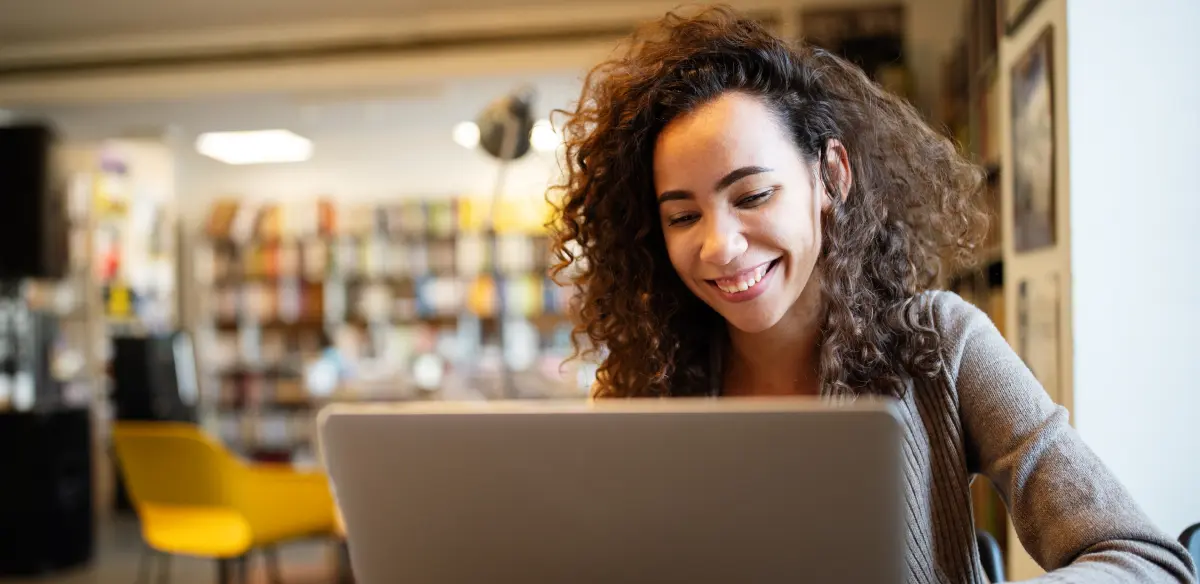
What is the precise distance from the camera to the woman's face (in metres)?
1.06

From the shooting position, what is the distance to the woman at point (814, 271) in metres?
1.00

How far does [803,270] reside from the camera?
1.12m

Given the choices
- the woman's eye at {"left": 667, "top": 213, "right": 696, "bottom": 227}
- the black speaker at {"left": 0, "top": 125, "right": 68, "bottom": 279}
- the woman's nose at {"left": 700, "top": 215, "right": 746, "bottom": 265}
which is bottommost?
the woman's nose at {"left": 700, "top": 215, "right": 746, "bottom": 265}

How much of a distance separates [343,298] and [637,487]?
7041 millimetres

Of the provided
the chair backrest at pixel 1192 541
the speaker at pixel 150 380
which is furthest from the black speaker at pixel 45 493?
the chair backrest at pixel 1192 541

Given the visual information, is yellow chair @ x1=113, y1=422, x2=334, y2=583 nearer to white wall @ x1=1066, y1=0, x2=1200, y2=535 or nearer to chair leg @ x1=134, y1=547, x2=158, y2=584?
chair leg @ x1=134, y1=547, x2=158, y2=584

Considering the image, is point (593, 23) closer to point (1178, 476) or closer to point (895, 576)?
point (1178, 476)

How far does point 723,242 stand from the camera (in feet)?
3.46

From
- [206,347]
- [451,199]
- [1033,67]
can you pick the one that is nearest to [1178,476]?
[1033,67]

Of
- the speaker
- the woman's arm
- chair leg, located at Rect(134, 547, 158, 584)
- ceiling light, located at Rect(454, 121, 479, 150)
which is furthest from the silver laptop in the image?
ceiling light, located at Rect(454, 121, 479, 150)

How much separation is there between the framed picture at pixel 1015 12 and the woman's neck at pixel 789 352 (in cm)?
98

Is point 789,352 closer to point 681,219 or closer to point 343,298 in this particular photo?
point 681,219

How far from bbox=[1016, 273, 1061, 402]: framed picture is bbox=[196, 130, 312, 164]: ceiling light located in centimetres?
595

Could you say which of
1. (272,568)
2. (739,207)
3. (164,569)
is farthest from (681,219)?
(164,569)
